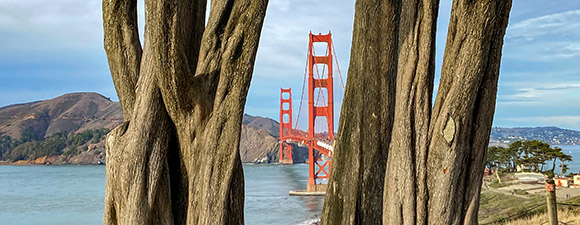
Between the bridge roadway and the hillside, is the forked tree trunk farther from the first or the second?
the hillside

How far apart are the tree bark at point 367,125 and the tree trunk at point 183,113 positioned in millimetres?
407

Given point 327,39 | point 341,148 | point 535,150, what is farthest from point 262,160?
point 341,148

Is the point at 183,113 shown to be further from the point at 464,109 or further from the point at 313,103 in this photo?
the point at 313,103

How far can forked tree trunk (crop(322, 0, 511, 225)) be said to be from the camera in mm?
1899

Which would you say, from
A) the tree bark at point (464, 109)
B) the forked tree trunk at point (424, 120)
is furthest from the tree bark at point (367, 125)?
the tree bark at point (464, 109)

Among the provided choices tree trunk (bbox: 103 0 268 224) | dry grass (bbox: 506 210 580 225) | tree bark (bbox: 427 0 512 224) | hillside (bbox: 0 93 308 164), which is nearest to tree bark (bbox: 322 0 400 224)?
tree bark (bbox: 427 0 512 224)

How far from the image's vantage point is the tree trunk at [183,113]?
5.86 ft

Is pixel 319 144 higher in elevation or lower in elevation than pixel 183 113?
lower

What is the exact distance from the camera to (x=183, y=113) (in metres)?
1.84

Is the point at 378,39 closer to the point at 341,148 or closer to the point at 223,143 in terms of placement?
the point at 341,148

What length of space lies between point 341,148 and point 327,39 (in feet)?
91.0

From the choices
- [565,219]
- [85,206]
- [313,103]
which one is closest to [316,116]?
[313,103]

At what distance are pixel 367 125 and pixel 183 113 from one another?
2.17 feet

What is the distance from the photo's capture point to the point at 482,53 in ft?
6.19
